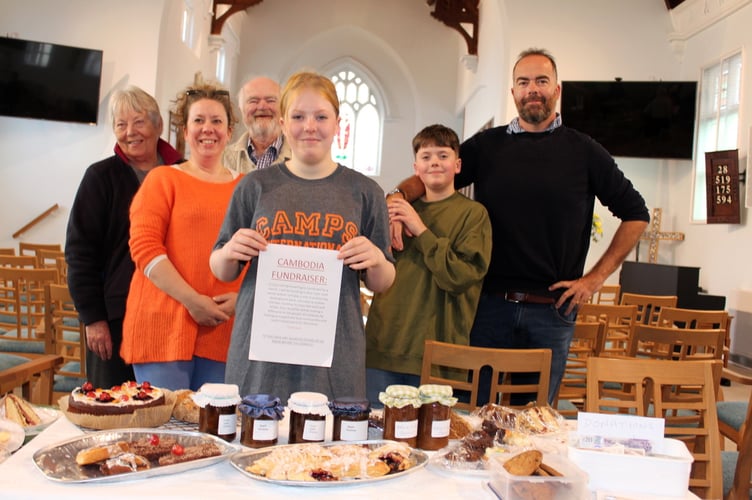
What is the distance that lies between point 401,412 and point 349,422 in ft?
0.40

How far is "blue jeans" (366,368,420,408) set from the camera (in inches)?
94.5

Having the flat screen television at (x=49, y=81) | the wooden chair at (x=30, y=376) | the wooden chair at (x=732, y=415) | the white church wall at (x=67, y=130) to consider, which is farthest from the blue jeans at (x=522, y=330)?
the flat screen television at (x=49, y=81)

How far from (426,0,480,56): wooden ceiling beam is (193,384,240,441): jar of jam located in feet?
40.6

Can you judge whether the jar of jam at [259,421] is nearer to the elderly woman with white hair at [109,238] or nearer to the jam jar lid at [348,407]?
the jam jar lid at [348,407]

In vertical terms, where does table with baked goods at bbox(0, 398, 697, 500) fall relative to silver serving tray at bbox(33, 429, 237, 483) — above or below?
below

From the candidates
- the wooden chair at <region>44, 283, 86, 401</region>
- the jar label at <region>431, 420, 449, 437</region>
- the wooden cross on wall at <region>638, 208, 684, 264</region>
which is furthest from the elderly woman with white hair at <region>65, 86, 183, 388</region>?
the wooden cross on wall at <region>638, 208, 684, 264</region>

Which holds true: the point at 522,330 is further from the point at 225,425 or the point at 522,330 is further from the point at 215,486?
the point at 215,486

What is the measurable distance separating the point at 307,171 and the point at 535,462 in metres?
0.96

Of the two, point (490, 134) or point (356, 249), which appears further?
point (490, 134)

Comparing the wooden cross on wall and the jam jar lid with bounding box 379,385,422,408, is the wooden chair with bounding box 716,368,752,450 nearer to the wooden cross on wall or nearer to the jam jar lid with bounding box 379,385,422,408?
the jam jar lid with bounding box 379,385,422,408

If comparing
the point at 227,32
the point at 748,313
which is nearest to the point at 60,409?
the point at 748,313

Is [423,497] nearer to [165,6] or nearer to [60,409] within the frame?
[60,409]

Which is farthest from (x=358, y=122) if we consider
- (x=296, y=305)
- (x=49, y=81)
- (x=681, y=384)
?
(x=296, y=305)

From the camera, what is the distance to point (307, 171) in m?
1.87
